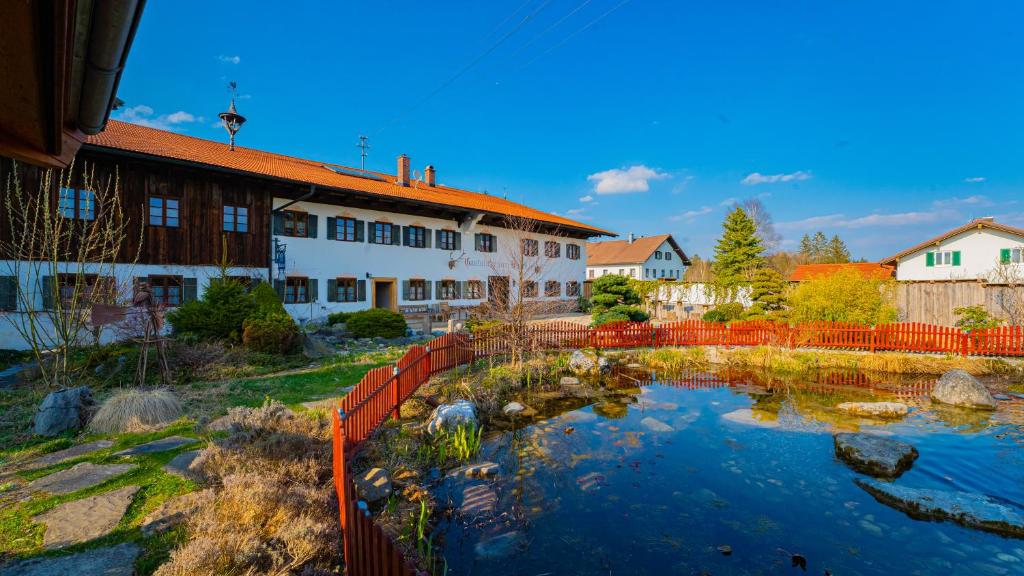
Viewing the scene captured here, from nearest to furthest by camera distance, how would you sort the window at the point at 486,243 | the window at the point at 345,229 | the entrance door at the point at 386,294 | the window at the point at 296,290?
1. the window at the point at 296,290
2. the window at the point at 345,229
3. the entrance door at the point at 386,294
4. the window at the point at 486,243

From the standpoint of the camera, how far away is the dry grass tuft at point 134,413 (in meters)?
6.46

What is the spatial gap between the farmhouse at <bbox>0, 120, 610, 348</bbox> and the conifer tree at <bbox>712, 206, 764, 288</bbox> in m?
11.3

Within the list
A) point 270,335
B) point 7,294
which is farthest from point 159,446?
point 7,294

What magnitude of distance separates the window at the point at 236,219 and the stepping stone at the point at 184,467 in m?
13.7

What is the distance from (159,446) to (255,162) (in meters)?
17.0

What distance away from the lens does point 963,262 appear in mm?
30781

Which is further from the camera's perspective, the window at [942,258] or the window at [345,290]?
the window at [942,258]

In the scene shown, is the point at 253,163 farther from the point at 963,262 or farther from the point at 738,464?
the point at 963,262

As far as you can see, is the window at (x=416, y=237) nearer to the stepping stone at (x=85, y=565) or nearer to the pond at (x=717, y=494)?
the pond at (x=717, y=494)

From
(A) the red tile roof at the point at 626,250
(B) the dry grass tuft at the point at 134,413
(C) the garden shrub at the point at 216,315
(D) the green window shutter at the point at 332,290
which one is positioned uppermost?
(A) the red tile roof at the point at 626,250

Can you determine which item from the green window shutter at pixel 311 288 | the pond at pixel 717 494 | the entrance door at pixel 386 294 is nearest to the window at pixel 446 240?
the entrance door at pixel 386 294

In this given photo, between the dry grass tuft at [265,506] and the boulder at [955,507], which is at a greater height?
the dry grass tuft at [265,506]

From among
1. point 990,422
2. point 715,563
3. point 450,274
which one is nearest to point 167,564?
point 715,563

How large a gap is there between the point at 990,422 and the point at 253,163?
952 inches
